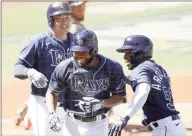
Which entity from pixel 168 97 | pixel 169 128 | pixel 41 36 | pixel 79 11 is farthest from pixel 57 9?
pixel 169 128

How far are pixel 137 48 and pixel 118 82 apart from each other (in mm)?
231

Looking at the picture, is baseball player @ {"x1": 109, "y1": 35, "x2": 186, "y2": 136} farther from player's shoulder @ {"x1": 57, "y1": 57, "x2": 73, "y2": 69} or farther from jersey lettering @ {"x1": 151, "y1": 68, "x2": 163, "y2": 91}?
player's shoulder @ {"x1": 57, "y1": 57, "x2": 73, "y2": 69}

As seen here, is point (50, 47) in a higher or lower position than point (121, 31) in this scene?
lower

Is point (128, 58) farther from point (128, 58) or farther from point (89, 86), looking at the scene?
point (89, 86)

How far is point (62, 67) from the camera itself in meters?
3.02

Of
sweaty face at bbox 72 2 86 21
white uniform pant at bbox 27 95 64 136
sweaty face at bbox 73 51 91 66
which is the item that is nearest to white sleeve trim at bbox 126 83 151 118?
sweaty face at bbox 73 51 91 66

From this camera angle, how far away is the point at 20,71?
3.29m

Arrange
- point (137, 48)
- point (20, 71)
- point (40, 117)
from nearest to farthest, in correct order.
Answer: point (137, 48)
point (20, 71)
point (40, 117)

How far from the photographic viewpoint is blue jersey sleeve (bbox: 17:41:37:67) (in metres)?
3.31

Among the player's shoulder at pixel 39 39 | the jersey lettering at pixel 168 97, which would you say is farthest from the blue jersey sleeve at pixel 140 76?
the player's shoulder at pixel 39 39

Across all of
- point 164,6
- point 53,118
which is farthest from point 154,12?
point 53,118

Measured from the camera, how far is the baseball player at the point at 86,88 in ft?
9.91

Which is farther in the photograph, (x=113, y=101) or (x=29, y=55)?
(x=29, y=55)

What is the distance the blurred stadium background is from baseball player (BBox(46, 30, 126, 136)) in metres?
0.33
